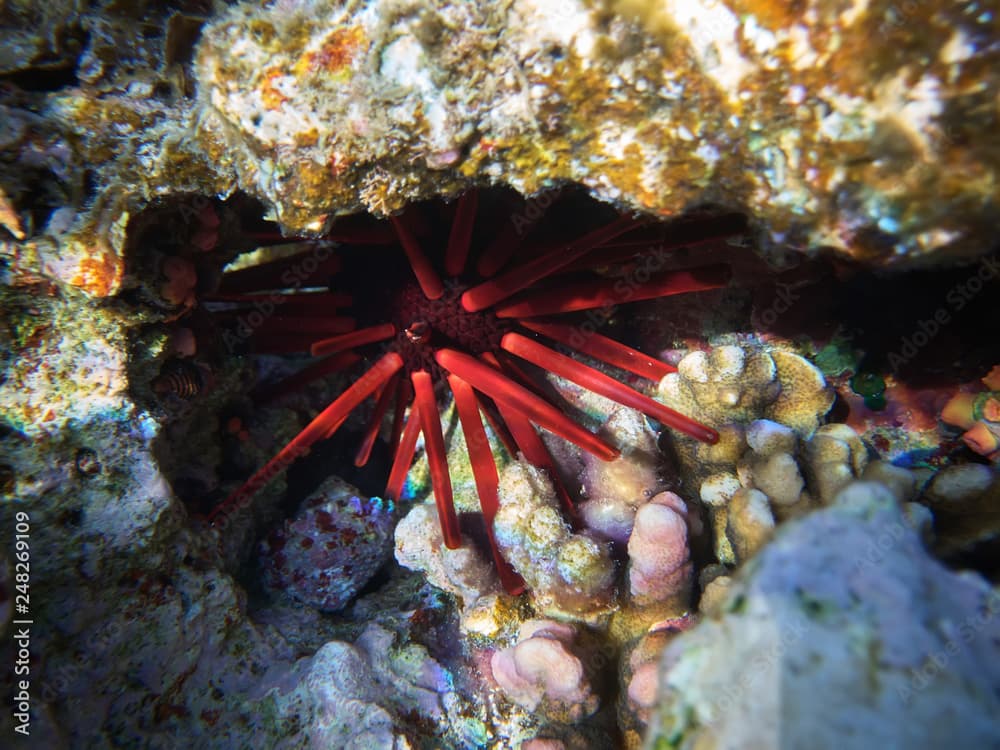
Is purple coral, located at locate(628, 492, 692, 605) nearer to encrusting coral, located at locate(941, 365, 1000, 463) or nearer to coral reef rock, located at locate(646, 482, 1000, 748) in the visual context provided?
coral reef rock, located at locate(646, 482, 1000, 748)

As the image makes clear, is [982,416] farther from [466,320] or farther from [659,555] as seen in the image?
[466,320]

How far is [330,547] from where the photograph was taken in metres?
3.01

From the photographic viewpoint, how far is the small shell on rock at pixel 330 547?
2.96 meters

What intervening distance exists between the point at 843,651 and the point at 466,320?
6.57 feet

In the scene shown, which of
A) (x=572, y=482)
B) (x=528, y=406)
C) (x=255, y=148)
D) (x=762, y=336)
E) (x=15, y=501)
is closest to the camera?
(x=255, y=148)

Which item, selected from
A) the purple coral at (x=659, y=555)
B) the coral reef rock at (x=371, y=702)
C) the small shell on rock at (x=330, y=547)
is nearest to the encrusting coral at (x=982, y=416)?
the purple coral at (x=659, y=555)

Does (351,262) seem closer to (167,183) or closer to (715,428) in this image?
(167,183)

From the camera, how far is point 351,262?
2938mm

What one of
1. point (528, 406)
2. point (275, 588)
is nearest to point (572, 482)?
point (528, 406)

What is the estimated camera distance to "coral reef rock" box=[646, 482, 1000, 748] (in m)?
0.91

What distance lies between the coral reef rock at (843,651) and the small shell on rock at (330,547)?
7.43 ft

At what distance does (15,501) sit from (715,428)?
270 centimetres

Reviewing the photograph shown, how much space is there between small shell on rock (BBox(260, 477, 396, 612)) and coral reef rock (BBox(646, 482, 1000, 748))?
7.43ft

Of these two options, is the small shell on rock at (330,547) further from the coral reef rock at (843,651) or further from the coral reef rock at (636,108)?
the coral reef rock at (843,651)
